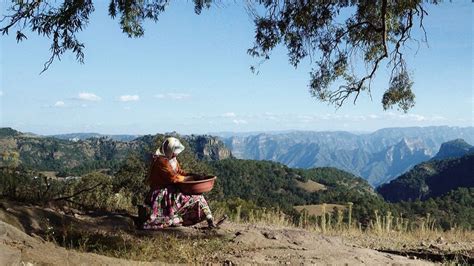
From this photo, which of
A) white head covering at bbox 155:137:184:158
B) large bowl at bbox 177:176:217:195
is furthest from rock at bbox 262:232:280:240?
white head covering at bbox 155:137:184:158

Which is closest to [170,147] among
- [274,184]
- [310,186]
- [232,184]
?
[232,184]

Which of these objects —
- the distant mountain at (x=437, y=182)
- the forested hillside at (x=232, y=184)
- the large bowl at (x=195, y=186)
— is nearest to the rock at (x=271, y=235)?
the large bowl at (x=195, y=186)

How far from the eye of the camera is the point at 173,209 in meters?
8.82

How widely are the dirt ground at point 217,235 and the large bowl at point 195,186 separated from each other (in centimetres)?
67

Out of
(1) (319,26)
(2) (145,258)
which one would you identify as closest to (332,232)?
(1) (319,26)

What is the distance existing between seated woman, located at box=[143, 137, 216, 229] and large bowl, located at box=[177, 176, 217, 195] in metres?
0.16

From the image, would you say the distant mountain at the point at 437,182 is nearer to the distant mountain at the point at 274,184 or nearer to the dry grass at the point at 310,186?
the distant mountain at the point at 274,184

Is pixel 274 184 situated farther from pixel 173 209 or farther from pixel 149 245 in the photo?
pixel 149 245

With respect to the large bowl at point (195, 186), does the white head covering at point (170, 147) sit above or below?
above

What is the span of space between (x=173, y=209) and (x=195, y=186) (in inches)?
25.0

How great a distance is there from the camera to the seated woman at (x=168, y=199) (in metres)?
8.73

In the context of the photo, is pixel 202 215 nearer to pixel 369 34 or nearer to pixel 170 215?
pixel 170 215

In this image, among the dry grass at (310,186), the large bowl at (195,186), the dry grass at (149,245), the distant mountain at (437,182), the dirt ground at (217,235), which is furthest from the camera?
the distant mountain at (437,182)

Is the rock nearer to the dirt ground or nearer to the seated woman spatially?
the dirt ground
